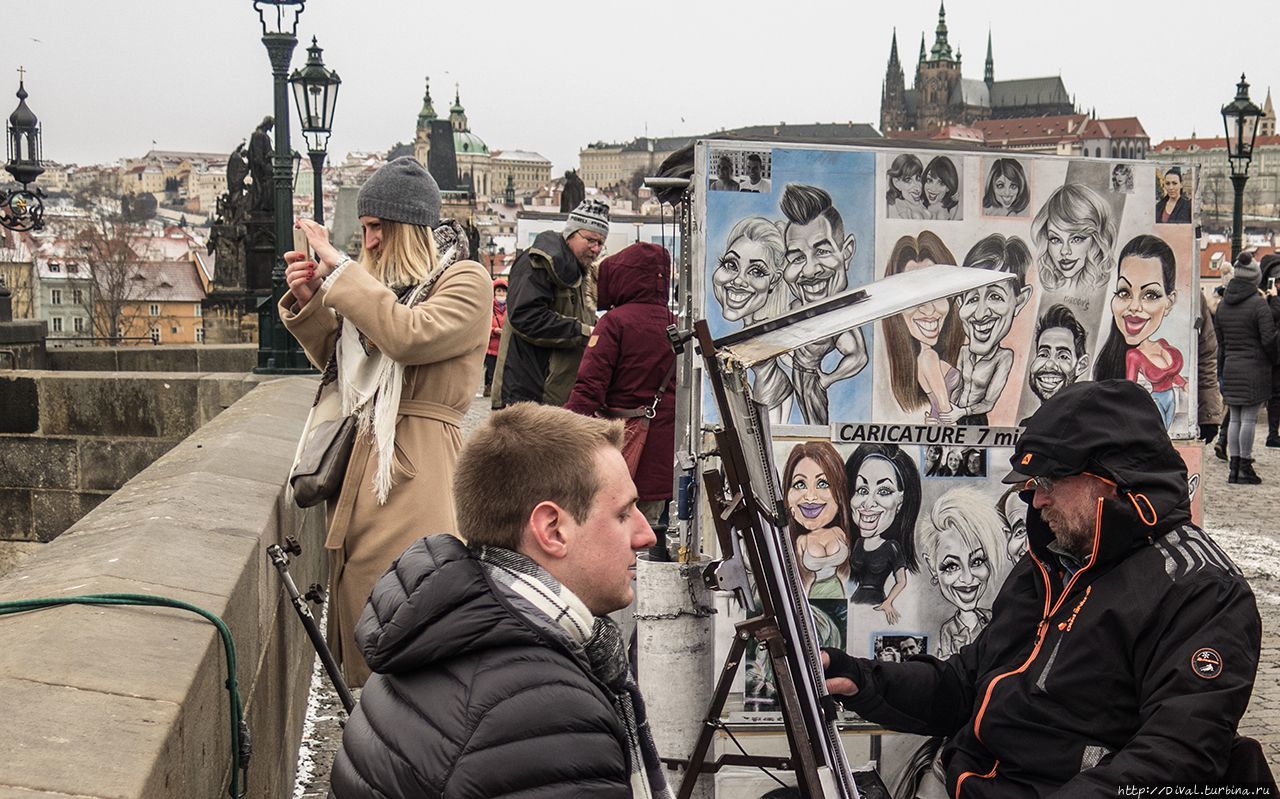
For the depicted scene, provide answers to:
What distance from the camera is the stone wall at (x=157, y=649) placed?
6.48 ft

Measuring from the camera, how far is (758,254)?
4.20m

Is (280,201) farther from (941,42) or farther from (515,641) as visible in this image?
(941,42)

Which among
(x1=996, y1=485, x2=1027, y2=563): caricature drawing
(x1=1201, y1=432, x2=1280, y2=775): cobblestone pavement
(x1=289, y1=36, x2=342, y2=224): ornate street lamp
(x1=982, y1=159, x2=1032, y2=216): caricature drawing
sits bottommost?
(x1=1201, y1=432, x2=1280, y2=775): cobblestone pavement

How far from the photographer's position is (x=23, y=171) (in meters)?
18.7

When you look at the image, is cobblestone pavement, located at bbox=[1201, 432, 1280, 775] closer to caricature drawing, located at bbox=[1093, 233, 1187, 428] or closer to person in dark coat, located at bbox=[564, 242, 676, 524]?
caricature drawing, located at bbox=[1093, 233, 1187, 428]

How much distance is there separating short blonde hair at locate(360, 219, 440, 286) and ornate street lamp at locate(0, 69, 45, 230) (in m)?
14.3

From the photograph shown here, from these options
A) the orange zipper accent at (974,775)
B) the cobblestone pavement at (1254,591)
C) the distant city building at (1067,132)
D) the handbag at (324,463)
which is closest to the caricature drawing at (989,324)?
the orange zipper accent at (974,775)

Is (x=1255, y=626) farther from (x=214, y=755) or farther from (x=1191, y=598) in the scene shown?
(x=214, y=755)

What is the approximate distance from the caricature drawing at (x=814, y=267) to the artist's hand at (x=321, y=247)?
1.23 metres

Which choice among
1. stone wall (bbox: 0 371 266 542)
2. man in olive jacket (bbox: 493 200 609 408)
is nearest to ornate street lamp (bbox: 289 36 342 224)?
stone wall (bbox: 0 371 266 542)

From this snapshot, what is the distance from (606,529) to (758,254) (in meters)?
2.02

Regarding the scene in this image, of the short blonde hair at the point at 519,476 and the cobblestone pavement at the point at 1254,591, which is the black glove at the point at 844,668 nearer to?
the cobblestone pavement at the point at 1254,591

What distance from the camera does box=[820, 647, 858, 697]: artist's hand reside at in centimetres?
358

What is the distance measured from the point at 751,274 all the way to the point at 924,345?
1.82 ft
